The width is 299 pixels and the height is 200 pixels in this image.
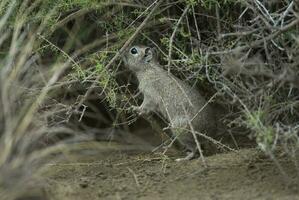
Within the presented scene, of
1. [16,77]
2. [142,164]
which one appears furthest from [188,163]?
[16,77]

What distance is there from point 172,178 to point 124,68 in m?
1.77

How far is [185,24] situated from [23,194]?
96.2 inches

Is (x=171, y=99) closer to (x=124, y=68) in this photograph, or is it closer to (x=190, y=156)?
(x=190, y=156)

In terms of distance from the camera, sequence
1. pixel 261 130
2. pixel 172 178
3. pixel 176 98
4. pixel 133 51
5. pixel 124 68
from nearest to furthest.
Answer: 1. pixel 261 130
2. pixel 172 178
3. pixel 176 98
4. pixel 133 51
5. pixel 124 68

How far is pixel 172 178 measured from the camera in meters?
4.80

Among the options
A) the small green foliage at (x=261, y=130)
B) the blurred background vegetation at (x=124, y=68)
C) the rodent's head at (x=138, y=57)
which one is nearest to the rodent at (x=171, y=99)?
the rodent's head at (x=138, y=57)

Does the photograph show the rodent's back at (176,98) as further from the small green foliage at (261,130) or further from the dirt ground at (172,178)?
the small green foliage at (261,130)

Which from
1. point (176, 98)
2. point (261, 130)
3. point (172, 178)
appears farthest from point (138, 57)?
point (261, 130)

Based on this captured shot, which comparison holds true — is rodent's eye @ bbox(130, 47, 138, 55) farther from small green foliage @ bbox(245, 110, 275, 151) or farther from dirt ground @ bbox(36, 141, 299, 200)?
small green foliage @ bbox(245, 110, 275, 151)

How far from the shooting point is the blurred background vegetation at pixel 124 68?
419cm

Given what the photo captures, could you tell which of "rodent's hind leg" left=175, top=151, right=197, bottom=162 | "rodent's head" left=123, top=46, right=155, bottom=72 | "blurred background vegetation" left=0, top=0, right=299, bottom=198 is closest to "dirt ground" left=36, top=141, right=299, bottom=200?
"rodent's hind leg" left=175, top=151, right=197, bottom=162

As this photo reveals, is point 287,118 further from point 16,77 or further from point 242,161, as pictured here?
point 16,77

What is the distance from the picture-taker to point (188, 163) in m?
5.21

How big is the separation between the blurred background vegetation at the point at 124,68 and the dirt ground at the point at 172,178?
21 centimetres
